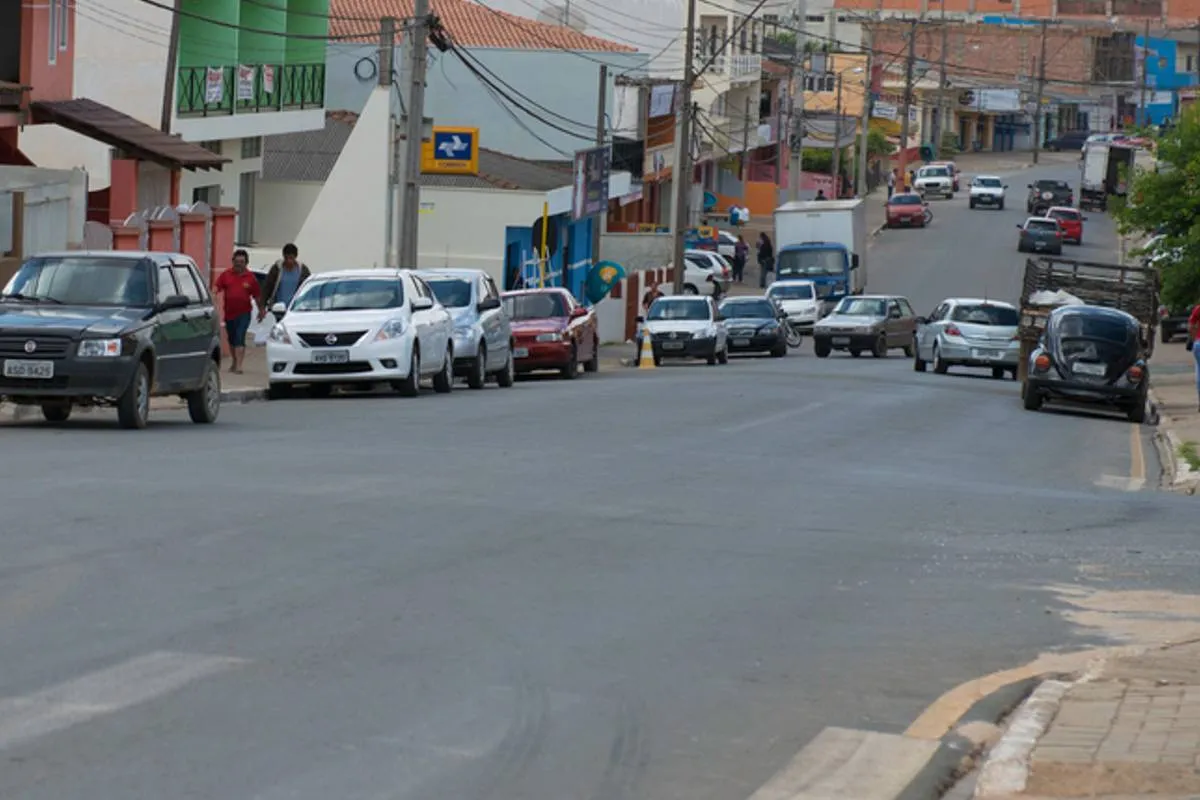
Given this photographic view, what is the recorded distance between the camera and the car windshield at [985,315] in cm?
4325

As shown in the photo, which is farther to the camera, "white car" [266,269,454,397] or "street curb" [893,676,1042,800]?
"white car" [266,269,454,397]

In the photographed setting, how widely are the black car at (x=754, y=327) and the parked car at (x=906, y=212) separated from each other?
47418mm

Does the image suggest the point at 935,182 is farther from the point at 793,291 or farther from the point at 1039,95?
the point at 793,291

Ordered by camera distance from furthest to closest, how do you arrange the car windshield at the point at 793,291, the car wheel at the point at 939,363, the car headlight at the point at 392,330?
1. the car windshield at the point at 793,291
2. the car wheel at the point at 939,363
3. the car headlight at the point at 392,330

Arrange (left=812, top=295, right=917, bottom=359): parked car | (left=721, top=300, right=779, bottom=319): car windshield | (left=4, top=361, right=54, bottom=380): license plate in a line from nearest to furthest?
(left=4, top=361, right=54, bottom=380): license plate
(left=812, top=295, right=917, bottom=359): parked car
(left=721, top=300, right=779, bottom=319): car windshield

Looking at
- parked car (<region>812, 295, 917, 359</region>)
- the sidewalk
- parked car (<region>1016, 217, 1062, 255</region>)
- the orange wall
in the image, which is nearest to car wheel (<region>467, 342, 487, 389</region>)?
the orange wall

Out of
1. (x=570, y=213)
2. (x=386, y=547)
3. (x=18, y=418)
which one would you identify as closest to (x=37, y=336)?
(x=18, y=418)

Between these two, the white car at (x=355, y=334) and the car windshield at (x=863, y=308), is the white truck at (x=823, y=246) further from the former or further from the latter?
the white car at (x=355, y=334)

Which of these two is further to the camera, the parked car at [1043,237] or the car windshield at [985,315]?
the parked car at [1043,237]

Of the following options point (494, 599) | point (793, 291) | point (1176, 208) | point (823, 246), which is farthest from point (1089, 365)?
point (823, 246)

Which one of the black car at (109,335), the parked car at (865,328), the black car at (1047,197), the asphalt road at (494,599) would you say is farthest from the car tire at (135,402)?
the black car at (1047,197)

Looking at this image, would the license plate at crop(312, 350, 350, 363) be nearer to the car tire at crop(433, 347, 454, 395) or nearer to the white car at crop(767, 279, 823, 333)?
the car tire at crop(433, 347, 454, 395)

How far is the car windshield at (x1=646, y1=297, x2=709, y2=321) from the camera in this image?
157 feet

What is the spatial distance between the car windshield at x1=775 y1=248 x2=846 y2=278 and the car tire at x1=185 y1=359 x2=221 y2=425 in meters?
45.4
